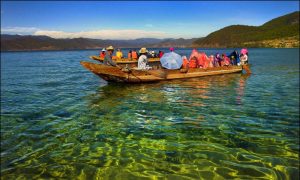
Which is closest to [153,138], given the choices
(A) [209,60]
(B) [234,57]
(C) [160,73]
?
(C) [160,73]

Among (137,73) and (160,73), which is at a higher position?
(137,73)

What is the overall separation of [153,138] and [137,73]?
467 inches

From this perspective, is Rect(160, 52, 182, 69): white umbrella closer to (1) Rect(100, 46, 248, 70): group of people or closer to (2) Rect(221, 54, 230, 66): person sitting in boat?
(1) Rect(100, 46, 248, 70): group of people

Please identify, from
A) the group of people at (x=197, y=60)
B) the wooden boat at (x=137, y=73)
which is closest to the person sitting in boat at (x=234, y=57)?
the group of people at (x=197, y=60)

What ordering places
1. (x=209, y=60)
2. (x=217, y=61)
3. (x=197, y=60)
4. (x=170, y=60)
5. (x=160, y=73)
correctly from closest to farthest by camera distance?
(x=160, y=73) → (x=170, y=60) → (x=197, y=60) → (x=209, y=60) → (x=217, y=61)

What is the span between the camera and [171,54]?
73.0 feet

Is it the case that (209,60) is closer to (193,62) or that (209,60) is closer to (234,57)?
(193,62)

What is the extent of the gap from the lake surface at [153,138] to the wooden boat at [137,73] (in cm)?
361

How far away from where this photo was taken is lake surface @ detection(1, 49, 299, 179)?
6.63 meters

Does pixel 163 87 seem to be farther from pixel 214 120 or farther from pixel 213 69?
pixel 214 120

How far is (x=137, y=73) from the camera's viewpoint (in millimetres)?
20297

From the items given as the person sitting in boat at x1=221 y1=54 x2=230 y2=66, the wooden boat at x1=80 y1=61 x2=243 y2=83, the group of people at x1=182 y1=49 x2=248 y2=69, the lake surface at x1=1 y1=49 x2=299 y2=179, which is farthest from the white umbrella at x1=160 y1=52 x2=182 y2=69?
the person sitting in boat at x1=221 y1=54 x2=230 y2=66

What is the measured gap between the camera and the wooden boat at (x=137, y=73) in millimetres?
18875

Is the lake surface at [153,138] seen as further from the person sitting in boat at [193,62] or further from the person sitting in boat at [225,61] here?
the person sitting in boat at [225,61]
